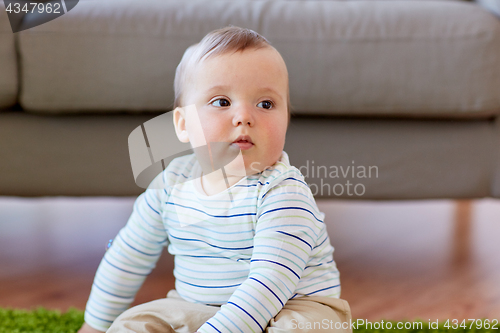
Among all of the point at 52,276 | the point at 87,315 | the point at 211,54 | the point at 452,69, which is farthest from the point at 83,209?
the point at 452,69

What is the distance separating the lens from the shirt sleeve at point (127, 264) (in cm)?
69

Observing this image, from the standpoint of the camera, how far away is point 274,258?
21.9 inches

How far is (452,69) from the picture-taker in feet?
2.51

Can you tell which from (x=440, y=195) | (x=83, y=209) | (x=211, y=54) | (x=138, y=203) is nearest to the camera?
(x=211, y=54)

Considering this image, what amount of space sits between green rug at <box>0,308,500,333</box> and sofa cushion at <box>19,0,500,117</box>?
0.33 meters

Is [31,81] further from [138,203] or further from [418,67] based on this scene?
[418,67]

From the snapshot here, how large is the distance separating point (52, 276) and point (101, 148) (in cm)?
29

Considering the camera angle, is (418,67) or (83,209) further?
(83,209)

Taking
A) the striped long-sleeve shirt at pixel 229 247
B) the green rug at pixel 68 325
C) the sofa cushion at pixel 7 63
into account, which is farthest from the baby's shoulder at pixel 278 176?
the sofa cushion at pixel 7 63

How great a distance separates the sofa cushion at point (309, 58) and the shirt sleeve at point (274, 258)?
243 millimetres

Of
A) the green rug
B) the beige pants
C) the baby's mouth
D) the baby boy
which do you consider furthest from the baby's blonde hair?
the green rug

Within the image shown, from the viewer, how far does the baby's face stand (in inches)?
23.5

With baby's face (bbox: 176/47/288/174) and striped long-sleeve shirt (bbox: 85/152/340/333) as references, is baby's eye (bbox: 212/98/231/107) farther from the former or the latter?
striped long-sleeve shirt (bbox: 85/152/340/333)

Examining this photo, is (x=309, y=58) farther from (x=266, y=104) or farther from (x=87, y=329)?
(x=87, y=329)
